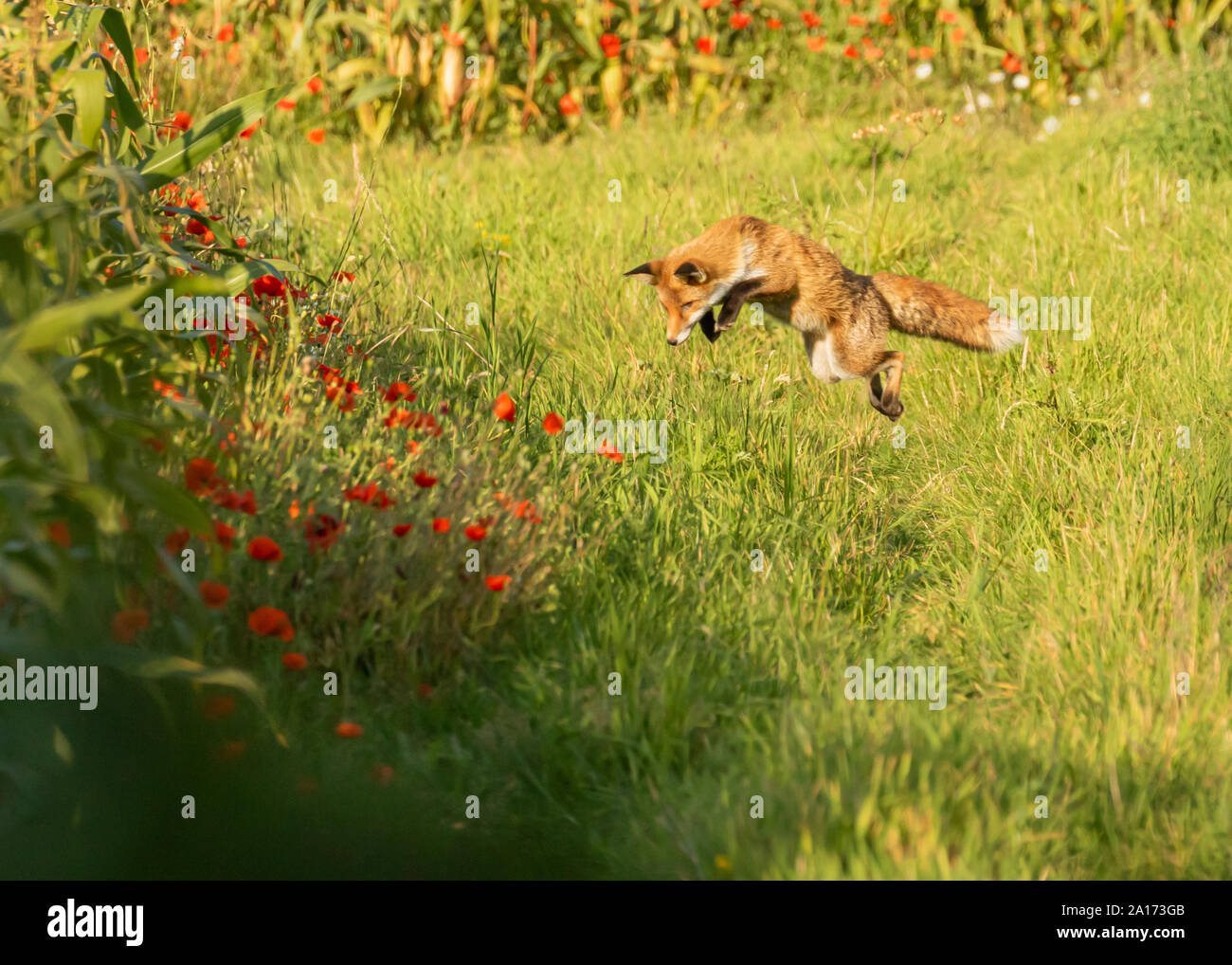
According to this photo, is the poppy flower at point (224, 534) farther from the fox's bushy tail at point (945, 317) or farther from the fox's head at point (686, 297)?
the fox's bushy tail at point (945, 317)

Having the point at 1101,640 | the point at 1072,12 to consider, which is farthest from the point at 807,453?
the point at 1072,12

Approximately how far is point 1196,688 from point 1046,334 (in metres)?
2.26

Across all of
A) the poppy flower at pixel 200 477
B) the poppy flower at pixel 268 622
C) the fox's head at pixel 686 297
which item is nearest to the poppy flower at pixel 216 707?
the poppy flower at pixel 268 622

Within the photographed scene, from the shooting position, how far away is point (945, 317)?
4566 millimetres

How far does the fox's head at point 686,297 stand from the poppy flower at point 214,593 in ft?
7.21

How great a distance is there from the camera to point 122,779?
2793 millimetres

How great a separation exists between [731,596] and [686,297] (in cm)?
145

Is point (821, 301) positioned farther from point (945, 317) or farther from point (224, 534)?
point (224, 534)

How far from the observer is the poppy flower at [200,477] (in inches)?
115

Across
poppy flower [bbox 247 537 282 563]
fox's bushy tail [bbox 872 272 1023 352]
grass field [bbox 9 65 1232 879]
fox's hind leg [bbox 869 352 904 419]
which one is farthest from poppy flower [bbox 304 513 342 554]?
fox's bushy tail [bbox 872 272 1023 352]

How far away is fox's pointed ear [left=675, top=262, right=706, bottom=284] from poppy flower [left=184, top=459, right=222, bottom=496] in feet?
6.66

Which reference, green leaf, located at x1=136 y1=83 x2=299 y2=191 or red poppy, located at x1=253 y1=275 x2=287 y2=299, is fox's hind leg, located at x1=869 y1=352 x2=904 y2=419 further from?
green leaf, located at x1=136 y1=83 x2=299 y2=191

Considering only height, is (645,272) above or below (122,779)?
above

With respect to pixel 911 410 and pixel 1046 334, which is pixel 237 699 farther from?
pixel 1046 334
